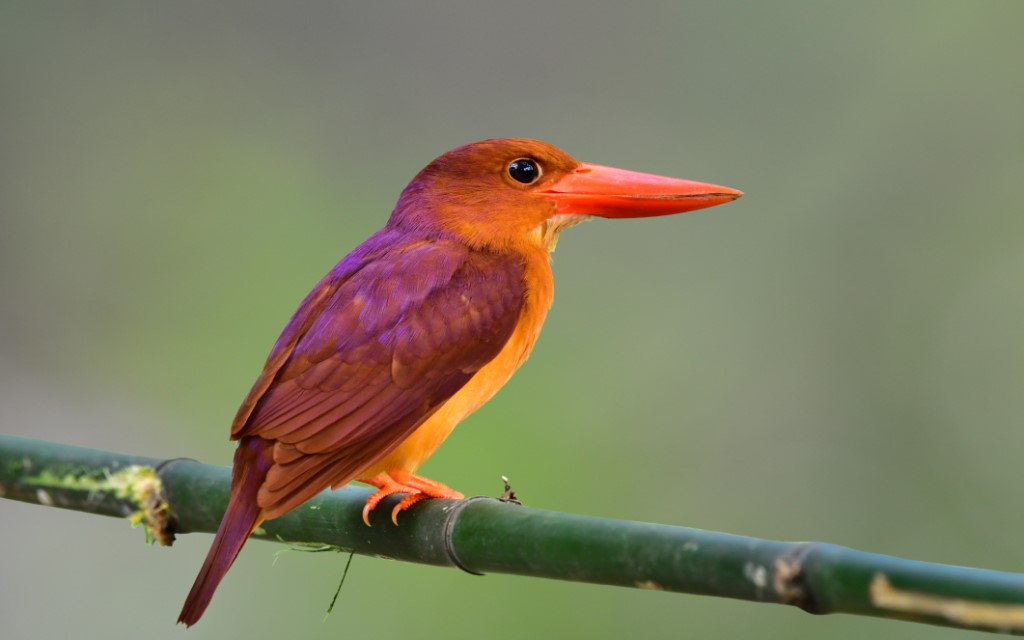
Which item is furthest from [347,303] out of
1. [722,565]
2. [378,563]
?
[378,563]

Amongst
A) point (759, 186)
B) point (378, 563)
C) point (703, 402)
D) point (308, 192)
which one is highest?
point (759, 186)

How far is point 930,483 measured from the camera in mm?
2896

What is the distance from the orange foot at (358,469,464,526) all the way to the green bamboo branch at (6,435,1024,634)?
21 mm

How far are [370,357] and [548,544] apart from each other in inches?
21.3

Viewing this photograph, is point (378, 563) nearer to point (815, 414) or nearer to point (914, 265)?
point (815, 414)

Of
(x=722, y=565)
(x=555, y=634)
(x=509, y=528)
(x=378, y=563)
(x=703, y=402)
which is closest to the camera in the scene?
(x=722, y=565)

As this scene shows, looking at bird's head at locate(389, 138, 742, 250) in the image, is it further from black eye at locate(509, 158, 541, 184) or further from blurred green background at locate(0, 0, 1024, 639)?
blurred green background at locate(0, 0, 1024, 639)

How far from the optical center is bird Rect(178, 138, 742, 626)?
154cm

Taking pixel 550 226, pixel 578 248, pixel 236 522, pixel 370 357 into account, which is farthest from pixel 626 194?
pixel 578 248

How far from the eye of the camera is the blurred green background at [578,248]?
288cm

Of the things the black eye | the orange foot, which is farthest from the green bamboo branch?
the black eye

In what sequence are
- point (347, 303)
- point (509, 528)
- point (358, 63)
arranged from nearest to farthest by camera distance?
point (509, 528), point (347, 303), point (358, 63)

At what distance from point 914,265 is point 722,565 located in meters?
2.39

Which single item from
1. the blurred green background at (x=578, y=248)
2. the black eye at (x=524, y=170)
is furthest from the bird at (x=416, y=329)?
the blurred green background at (x=578, y=248)
